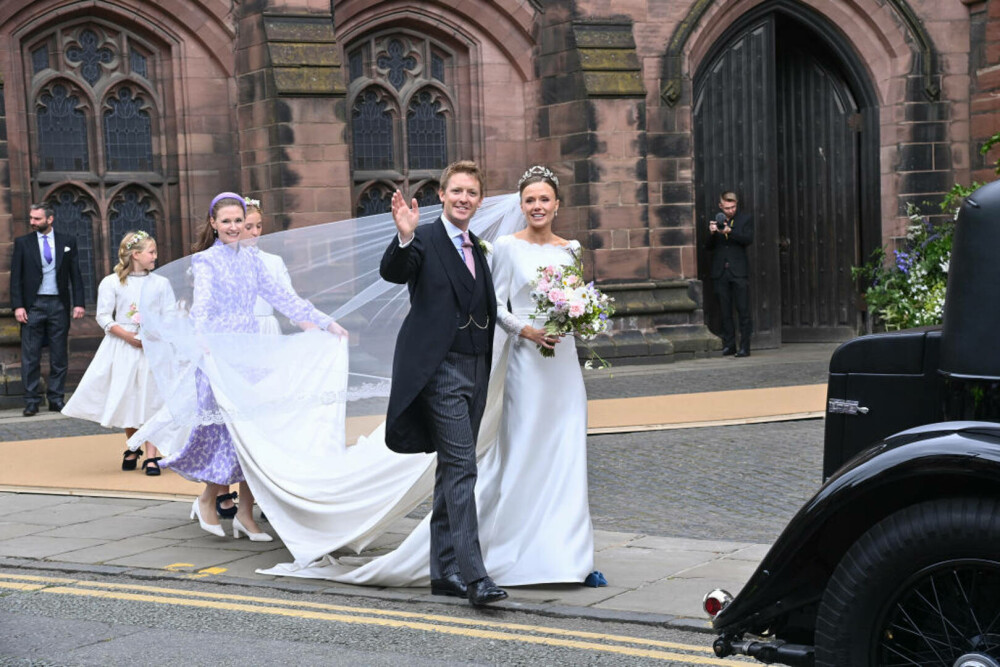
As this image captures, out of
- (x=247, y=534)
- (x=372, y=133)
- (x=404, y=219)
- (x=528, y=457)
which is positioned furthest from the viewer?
(x=372, y=133)

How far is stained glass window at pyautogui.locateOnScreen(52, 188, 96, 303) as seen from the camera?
16.6 m

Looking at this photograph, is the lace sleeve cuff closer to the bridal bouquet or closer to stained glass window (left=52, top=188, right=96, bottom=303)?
the bridal bouquet

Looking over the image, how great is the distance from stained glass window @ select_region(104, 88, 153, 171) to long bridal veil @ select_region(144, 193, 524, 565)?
9266mm

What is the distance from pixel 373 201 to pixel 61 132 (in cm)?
377

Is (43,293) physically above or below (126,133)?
below

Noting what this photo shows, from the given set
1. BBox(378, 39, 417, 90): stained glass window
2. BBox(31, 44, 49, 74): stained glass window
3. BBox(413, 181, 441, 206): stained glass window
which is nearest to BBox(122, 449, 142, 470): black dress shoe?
BBox(31, 44, 49, 74): stained glass window

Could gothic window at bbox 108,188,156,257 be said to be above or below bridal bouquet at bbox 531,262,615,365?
above

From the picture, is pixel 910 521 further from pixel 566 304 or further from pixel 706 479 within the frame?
pixel 706 479

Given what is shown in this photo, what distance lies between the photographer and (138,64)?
664 inches

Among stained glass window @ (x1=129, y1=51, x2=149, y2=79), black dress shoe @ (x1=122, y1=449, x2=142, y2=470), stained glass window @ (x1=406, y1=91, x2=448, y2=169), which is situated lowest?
black dress shoe @ (x1=122, y1=449, x2=142, y2=470)

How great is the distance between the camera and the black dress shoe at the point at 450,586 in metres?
6.55

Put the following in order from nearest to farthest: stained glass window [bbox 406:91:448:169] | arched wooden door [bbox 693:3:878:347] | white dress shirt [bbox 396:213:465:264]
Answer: white dress shirt [bbox 396:213:465:264] < stained glass window [bbox 406:91:448:169] < arched wooden door [bbox 693:3:878:347]

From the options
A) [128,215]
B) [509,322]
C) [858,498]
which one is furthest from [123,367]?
[858,498]

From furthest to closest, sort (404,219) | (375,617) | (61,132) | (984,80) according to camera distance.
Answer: (984,80) → (61,132) → (404,219) → (375,617)
